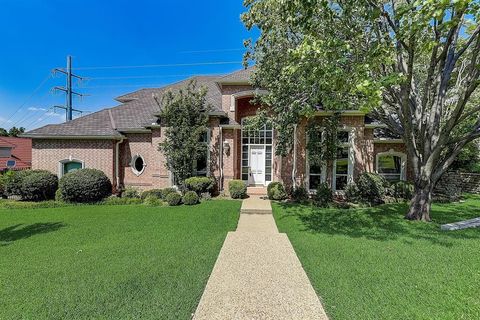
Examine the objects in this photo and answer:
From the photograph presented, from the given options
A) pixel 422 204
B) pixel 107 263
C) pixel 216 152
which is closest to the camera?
pixel 107 263

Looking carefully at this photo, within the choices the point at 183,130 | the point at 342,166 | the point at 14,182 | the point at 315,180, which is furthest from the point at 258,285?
the point at 14,182

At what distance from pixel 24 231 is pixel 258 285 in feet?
26.0

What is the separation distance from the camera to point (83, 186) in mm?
12219

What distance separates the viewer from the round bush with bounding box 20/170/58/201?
1254 cm

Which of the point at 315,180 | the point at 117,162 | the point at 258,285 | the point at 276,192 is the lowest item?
the point at 258,285

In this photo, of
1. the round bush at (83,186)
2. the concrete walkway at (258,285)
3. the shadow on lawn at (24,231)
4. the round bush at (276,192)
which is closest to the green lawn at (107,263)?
the shadow on lawn at (24,231)

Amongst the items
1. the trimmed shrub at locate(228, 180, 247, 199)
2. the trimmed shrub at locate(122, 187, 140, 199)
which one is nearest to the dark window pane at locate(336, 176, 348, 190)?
the trimmed shrub at locate(228, 180, 247, 199)

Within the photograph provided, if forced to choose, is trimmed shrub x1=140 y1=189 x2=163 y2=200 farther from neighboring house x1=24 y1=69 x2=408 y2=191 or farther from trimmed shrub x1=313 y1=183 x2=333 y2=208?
trimmed shrub x1=313 y1=183 x2=333 y2=208

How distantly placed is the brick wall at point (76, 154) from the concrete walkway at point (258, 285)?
1057 centimetres

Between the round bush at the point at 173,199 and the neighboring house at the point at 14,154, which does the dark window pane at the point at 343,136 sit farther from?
the neighboring house at the point at 14,154

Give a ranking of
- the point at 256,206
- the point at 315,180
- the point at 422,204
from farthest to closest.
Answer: the point at 315,180
the point at 256,206
the point at 422,204

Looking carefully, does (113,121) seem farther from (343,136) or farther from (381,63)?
(381,63)

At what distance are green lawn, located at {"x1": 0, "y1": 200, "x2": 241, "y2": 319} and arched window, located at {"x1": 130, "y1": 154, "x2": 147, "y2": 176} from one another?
515cm

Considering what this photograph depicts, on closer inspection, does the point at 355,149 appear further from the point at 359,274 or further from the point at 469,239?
the point at 359,274
